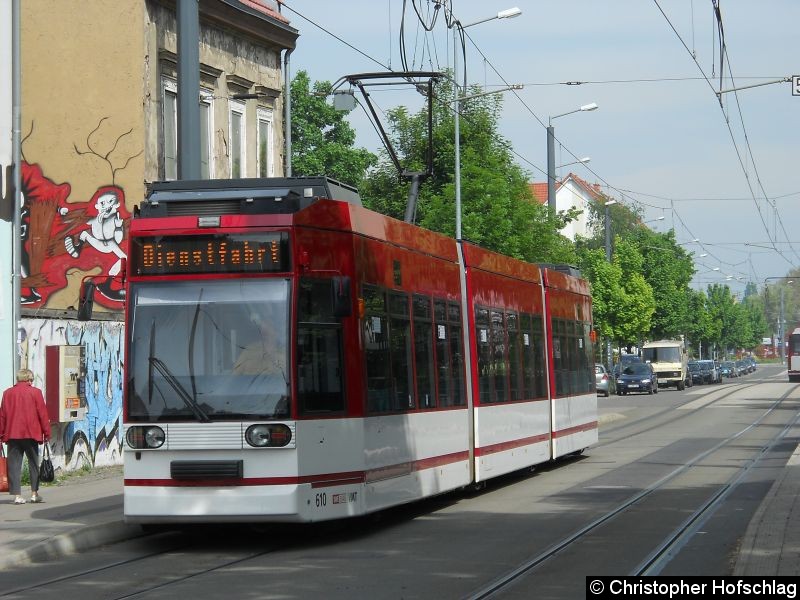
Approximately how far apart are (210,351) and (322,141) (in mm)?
54755

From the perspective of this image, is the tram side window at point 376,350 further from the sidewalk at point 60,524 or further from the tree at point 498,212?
the tree at point 498,212

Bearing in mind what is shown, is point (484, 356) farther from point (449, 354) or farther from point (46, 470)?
point (46, 470)

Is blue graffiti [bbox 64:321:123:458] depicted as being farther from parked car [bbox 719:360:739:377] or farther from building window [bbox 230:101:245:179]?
parked car [bbox 719:360:739:377]

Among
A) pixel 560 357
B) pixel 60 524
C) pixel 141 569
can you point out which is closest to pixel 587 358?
pixel 560 357

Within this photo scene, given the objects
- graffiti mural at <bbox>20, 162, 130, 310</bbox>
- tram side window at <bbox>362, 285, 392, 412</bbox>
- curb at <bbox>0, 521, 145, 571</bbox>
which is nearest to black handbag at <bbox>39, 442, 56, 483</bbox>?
curb at <bbox>0, 521, 145, 571</bbox>

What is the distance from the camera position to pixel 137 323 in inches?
491

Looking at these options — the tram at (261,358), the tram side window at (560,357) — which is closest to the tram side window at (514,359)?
the tram side window at (560,357)

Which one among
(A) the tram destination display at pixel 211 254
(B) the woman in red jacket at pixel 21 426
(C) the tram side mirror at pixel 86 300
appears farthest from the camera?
(B) the woman in red jacket at pixel 21 426

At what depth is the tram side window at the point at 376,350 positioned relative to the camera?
519 inches

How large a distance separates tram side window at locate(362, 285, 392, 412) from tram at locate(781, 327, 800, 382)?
2940 inches

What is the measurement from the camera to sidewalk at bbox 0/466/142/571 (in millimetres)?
12195

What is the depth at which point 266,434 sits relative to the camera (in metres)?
11.9

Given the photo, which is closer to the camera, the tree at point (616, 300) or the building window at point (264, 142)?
the building window at point (264, 142)

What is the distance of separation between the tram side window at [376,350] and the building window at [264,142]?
17.6 metres
